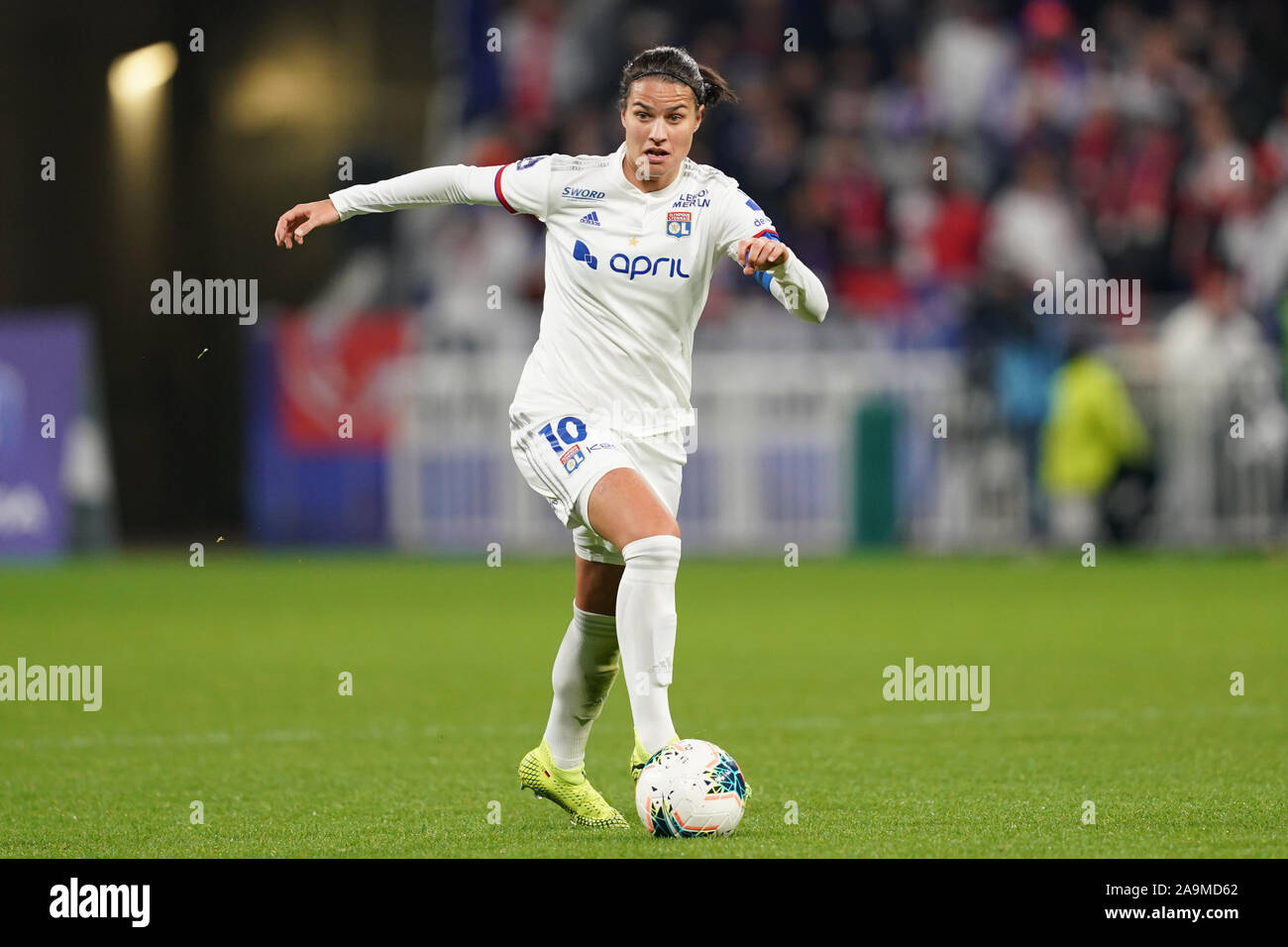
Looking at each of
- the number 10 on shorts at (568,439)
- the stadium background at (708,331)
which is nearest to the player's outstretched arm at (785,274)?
the number 10 on shorts at (568,439)

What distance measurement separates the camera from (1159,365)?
1889 centimetres

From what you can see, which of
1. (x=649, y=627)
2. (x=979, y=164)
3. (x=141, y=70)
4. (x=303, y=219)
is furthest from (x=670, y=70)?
(x=141, y=70)

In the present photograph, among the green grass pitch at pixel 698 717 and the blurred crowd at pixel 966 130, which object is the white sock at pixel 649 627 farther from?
the blurred crowd at pixel 966 130

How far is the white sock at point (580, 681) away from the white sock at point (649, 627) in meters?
0.42

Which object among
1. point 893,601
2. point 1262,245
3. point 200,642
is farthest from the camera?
point 1262,245

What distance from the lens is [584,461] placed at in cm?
635

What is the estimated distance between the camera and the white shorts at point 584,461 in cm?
634

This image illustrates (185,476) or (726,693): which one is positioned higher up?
(185,476)

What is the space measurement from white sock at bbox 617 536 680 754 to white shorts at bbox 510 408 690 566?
0.23 metres

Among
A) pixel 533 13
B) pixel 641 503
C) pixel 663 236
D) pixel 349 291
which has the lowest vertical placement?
pixel 641 503

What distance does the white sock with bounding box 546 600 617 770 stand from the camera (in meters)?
6.70

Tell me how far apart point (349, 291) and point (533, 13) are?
3.62 m
